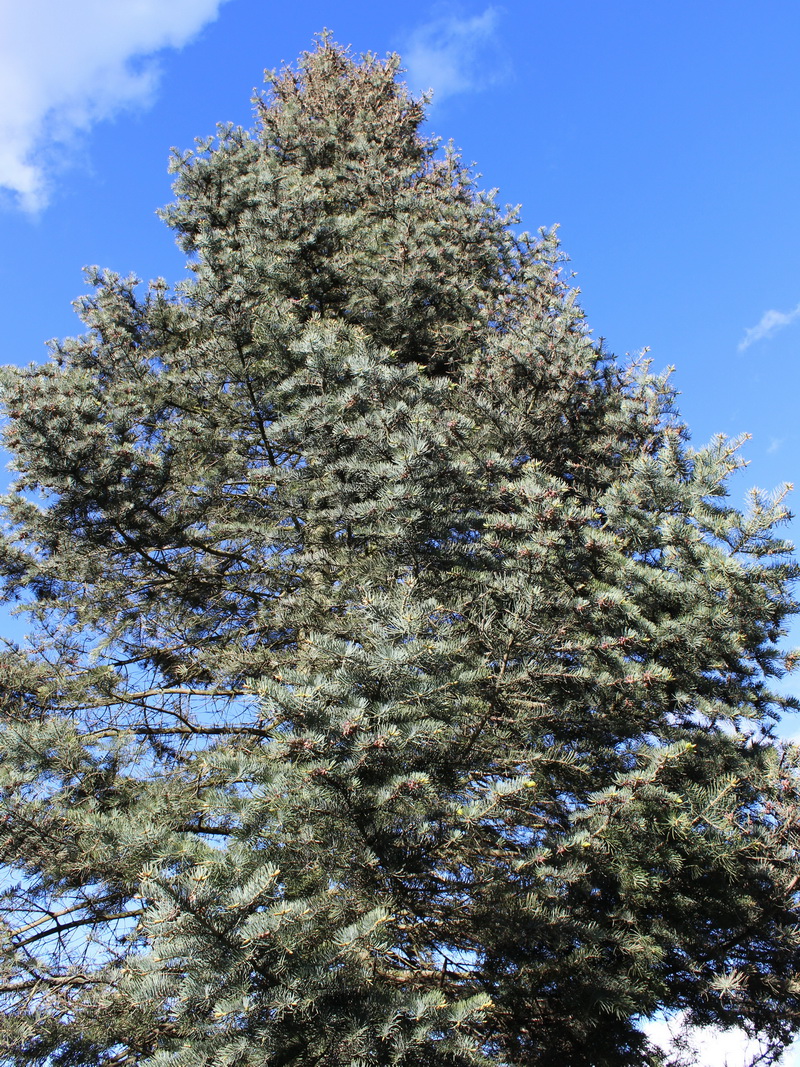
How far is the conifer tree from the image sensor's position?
10.2ft

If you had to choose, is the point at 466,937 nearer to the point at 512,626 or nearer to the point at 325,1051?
the point at 325,1051

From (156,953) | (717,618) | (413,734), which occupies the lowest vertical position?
(156,953)

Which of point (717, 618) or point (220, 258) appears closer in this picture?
point (717, 618)

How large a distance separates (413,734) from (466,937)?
1.93 meters

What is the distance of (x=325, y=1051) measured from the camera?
2.85 meters

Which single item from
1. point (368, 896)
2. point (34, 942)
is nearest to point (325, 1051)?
point (368, 896)

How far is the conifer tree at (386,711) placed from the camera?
3107 mm

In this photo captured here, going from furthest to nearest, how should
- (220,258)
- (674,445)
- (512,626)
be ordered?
1. (220,258)
2. (674,445)
3. (512,626)

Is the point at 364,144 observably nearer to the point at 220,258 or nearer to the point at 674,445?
the point at 220,258

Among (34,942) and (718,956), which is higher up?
(34,942)

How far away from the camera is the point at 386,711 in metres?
3.22

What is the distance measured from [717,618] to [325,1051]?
296 cm

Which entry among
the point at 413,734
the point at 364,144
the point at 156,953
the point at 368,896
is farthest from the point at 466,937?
the point at 364,144

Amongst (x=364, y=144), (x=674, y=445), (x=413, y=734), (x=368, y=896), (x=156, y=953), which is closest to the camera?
(x=156, y=953)
